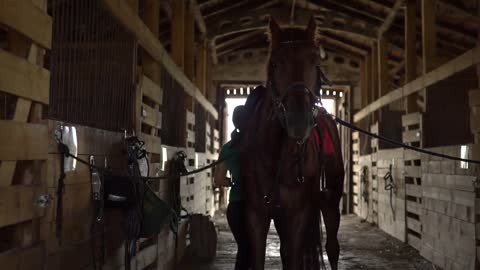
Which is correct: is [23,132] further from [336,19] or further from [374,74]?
[374,74]

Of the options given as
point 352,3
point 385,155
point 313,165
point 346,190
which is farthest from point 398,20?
point 313,165

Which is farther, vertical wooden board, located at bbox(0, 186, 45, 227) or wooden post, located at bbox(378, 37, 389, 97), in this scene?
wooden post, located at bbox(378, 37, 389, 97)

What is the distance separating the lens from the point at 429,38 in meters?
6.41

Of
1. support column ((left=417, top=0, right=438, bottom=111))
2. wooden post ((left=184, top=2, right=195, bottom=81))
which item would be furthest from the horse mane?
wooden post ((left=184, top=2, right=195, bottom=81))

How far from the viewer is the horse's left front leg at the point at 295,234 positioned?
9.01 feet

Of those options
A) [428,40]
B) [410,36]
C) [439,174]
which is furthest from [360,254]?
[410,36]

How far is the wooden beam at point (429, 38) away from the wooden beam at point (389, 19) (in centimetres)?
167

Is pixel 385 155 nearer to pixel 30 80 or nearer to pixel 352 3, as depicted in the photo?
pixel 352 3

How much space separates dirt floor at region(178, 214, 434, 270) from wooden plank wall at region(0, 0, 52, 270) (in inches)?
143

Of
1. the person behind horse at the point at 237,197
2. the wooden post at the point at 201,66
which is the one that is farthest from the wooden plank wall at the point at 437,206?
the wooden post at the point at 201,66

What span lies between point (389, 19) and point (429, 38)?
283 cm

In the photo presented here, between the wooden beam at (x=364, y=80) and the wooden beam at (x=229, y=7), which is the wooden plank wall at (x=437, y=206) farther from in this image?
the wooden beam at (x=229, y=7)

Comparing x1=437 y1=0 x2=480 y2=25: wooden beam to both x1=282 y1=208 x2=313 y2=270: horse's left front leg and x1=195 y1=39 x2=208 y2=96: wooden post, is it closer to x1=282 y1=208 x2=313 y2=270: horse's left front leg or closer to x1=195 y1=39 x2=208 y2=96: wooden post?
x1=195 y1=39 x2=208 y2=96: wooden post

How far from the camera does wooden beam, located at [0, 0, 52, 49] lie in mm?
1900
